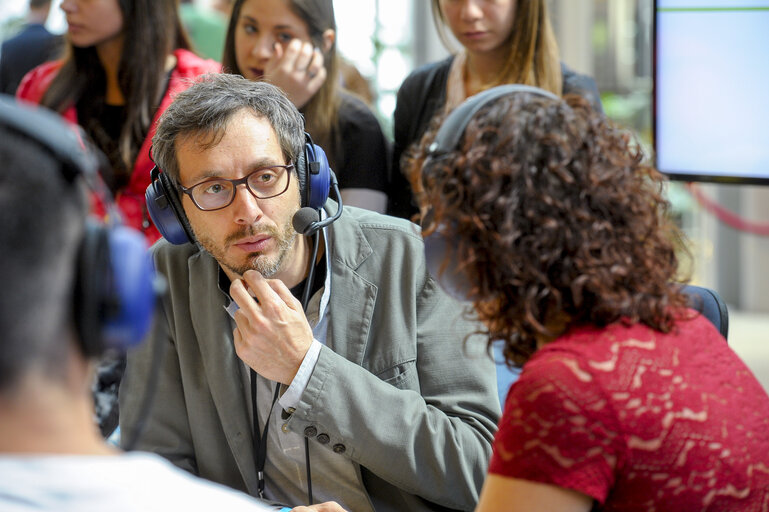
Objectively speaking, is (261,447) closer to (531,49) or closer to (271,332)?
(271,332)

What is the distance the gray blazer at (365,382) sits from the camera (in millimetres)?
1468

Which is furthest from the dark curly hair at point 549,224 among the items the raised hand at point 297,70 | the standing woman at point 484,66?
the raised hand at point 297,70

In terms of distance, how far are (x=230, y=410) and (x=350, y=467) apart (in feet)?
0.74

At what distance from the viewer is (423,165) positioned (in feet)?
3.92

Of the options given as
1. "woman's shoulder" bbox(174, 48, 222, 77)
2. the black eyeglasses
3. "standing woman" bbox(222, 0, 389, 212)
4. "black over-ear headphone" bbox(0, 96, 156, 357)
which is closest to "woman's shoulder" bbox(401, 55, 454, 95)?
"standing woman" bbox(222, 0, 389, 212)

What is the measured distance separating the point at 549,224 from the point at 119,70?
5.68 feet

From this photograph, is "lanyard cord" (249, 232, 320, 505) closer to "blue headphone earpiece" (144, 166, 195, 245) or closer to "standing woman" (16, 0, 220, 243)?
"blue headphone earpiece" (144, 166, 195, 245)

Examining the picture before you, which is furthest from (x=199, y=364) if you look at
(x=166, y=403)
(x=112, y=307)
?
(x=112, y=307)

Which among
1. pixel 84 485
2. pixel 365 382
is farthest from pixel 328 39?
pixel 84 485

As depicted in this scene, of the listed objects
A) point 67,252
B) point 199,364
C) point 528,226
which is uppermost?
point 67,252

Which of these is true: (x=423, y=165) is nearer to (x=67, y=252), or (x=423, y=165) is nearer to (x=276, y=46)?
(x=67, y=252)

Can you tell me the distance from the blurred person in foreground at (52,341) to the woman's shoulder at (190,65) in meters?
1.70

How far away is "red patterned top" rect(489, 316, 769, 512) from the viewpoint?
3.28ft

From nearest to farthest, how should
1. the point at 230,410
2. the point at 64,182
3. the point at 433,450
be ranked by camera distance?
1. the point at 64,182
2. the point at 433,450
3. the point at 230,410
